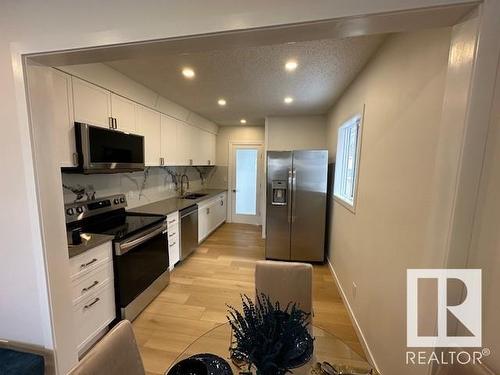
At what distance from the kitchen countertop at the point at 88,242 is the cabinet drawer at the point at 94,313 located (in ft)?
1.32

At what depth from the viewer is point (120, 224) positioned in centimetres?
238

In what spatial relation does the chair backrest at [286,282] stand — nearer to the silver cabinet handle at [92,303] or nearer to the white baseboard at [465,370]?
the white baseboard at [465,370]

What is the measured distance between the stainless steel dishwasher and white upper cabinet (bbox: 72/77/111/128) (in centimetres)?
158

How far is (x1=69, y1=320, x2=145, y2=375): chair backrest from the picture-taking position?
0.83 metres

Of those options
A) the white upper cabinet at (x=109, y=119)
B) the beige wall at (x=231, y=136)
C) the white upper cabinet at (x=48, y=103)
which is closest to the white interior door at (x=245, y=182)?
the beige wall at (x=231, y=136)

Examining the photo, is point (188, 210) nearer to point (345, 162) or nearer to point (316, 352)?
point (345, 162)

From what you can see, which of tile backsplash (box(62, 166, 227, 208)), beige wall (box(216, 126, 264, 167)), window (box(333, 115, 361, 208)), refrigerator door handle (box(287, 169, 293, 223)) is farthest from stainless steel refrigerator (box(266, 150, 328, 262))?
beige wall (box(216, 126, 264, 167))

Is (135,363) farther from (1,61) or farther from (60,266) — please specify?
(1,61)

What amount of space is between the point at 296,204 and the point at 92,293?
8.86ft

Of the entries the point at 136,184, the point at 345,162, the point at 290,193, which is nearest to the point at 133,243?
the point at 136,184

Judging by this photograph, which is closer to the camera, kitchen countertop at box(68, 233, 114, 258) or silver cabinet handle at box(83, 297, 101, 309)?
kitchen countertop at box(68, 233, 114, 258)

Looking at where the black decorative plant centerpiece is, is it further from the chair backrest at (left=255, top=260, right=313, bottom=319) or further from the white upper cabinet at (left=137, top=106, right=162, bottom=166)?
the white upper cabinet at (left=137, top=106, right=162, bottom=166)

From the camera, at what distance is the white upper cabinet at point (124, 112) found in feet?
7.82

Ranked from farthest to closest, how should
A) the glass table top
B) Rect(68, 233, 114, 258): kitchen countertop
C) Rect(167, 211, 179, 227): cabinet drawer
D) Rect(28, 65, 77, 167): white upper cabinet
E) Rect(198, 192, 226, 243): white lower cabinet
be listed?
Rect(198, 192, 226, 243): white lower cabinet < Rect(167, 211, 179, 227): cabinet drawer < Rect(68, 233, 114, 258): kitchen countertop < Rect(28, 65, 77, 167): white upper cabinet < the glass table top
